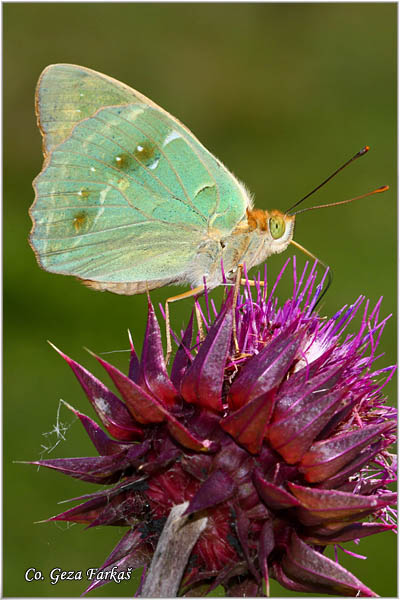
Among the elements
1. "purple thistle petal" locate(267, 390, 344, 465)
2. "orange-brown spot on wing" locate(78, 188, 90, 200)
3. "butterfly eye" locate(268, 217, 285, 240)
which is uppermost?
"orange-brown spot on wing" locate(78, 188, 90, 200)

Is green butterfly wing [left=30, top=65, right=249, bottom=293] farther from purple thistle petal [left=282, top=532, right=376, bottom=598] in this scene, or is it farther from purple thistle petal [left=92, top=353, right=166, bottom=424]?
purple thistle petal [left=282, top=532, right=376, bottom=598]

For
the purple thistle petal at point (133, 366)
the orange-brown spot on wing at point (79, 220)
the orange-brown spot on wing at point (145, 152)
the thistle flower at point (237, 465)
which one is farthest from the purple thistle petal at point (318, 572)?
the orange-brown spot on wing at point (145, 152)

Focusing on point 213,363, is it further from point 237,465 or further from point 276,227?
point 276,227

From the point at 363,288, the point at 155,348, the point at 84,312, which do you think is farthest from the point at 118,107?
the point at 363,288

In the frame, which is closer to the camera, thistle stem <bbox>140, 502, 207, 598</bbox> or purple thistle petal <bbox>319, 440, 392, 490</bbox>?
thistle stem <bbox>140, 502, 207, 598</bbox>

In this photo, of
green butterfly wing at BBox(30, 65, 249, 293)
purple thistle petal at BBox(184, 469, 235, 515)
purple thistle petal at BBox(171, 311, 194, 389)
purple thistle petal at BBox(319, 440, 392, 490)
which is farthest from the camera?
green butterfly wing at BBox(30, 65, 249, 293)

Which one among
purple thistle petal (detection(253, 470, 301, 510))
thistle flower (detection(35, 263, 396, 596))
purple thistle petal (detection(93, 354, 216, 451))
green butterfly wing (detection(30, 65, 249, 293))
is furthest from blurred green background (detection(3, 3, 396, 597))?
purple thistle petal (detection(253, 470, 301, 510))

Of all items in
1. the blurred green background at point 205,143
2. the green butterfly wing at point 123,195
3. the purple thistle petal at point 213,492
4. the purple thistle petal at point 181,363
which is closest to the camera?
the purple thistle petal at point 213,492

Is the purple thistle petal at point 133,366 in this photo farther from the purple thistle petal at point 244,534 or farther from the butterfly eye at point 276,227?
the butterfly eye at point 276,227
